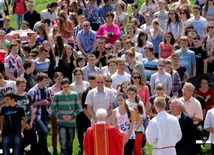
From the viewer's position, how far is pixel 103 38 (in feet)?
68.5

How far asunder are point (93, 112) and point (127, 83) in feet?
3.13

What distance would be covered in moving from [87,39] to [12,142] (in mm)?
6580

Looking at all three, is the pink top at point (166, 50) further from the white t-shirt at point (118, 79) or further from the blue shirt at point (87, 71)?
the white t-shirt at point (118, 79)

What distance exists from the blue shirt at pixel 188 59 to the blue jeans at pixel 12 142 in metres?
5.52

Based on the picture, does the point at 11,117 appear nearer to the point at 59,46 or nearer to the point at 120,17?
the point at 59,46

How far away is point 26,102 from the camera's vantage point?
16.8 meters

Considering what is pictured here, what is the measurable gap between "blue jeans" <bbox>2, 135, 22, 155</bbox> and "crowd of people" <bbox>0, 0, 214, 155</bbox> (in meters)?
0.02

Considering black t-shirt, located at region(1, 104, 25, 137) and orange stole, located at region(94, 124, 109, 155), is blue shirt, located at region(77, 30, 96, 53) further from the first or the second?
orange stole, located at region(94, 124, 109, 155)

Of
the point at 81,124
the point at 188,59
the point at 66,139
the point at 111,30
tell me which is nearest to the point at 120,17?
the point at 111,30

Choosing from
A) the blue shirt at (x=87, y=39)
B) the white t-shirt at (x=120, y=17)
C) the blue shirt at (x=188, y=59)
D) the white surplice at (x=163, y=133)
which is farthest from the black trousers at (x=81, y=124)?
the white t-shirt at (x=120, y=17)

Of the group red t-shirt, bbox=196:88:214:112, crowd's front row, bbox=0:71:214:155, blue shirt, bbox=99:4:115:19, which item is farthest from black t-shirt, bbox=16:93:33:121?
blue shirt, bbox=99:4:115:19

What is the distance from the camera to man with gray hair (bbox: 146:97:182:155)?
1468 cm

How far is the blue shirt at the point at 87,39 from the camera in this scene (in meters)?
22.4

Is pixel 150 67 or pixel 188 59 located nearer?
pixel 150 67
